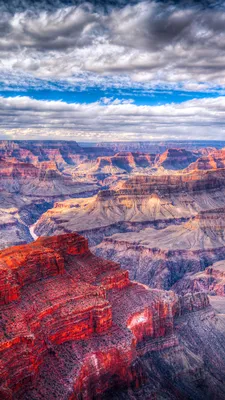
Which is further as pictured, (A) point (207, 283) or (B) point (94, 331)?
(A) point (207, 283)

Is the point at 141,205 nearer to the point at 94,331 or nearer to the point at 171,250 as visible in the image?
the point at 171,250

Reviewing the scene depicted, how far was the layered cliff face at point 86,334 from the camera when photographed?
140 feet

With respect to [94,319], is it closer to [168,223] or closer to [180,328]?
[180,328]

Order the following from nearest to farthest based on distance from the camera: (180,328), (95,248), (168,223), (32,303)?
1. (32,303)
2. (180,328)
3. (95,248)
4. (168,223)

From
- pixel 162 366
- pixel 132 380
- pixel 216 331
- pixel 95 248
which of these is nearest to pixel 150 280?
pixel 95 248

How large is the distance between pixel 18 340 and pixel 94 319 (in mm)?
10888

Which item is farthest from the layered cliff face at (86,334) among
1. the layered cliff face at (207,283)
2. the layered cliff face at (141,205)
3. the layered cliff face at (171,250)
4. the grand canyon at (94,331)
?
the layered cliff face at (141,205)

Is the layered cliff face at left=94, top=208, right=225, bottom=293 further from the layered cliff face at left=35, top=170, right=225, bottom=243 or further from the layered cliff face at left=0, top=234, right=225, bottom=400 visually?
the layered cliff face at left=0, top=234, right=225, bottom=400

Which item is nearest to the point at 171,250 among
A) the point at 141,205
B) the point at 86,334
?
the point at 141,205

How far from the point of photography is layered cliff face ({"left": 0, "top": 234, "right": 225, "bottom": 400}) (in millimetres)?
42656

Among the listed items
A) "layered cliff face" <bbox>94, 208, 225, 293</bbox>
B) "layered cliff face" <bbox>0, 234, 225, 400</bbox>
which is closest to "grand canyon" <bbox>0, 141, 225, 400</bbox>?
"layered cliff face" <bbox>0, 234, 225, 400</bbox>

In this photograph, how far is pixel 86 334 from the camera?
165ft

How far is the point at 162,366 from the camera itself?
190 ft

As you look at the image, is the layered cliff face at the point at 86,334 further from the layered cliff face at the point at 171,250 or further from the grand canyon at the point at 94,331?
the layered cliff face at the point at 171,250
